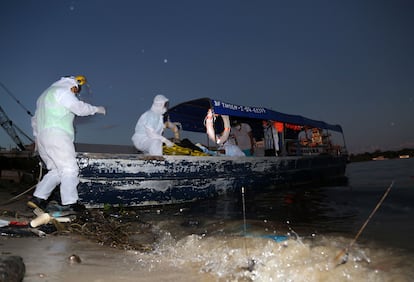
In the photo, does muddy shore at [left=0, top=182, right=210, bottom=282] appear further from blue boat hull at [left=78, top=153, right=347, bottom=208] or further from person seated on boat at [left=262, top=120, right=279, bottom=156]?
person seated on boat at [left=262, top=120, right=279, bottom=156]

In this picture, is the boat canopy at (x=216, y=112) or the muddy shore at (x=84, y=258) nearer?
the muddy shore at (x=84, y=258)

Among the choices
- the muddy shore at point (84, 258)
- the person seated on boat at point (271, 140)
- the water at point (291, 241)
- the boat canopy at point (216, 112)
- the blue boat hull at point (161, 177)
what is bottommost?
the water at point (291, 241)

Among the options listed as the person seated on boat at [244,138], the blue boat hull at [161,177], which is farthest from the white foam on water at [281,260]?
the person seated on boat at [244,138]

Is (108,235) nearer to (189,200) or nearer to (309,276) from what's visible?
(309,276)

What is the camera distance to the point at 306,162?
11773 millimetres

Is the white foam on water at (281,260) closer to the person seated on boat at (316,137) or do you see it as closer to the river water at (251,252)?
the river water at (251,252)

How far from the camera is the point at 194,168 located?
7.07 m

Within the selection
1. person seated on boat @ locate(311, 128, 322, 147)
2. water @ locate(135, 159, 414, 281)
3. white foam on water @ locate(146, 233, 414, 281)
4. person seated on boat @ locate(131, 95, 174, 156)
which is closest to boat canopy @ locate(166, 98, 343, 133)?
person seated on boat @ locate(311, 128, 322, 147)

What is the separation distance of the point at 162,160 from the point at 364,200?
545 centimetres

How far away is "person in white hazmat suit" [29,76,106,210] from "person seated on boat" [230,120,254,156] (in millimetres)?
6674

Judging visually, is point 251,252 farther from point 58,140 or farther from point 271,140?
point 271,140

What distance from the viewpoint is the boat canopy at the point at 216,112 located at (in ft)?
27.3

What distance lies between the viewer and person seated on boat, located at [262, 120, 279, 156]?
1071cm

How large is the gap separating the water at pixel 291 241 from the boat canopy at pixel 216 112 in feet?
10.4
